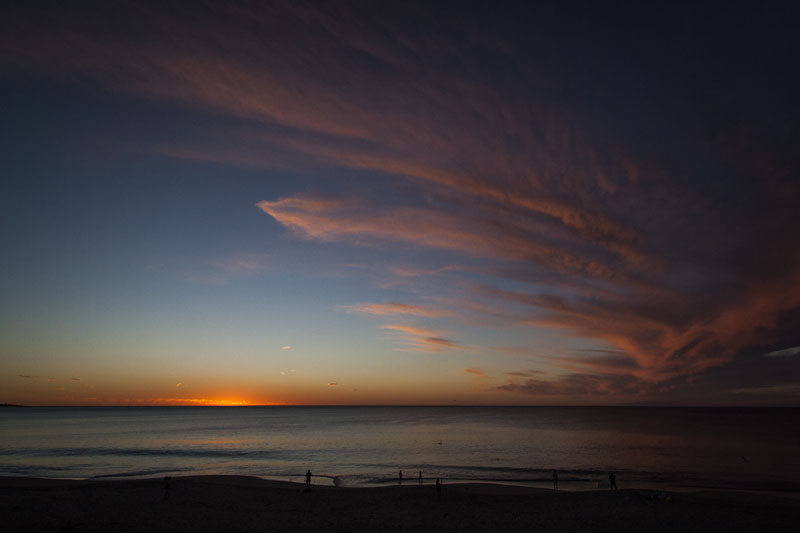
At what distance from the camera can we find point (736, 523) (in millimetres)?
25344

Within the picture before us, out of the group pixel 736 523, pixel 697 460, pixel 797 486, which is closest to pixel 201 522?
pixel 736 523

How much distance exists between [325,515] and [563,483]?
2696 cm

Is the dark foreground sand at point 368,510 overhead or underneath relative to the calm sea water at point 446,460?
overhead

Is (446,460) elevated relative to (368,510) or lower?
lower

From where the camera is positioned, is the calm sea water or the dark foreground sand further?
the calm sea water

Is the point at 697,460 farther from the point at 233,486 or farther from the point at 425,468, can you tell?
the point at 233,486

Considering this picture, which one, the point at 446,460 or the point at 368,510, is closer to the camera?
the point at 368,510

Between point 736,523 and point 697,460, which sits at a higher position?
point 736,523

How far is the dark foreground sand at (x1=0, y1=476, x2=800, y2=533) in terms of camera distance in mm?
24516

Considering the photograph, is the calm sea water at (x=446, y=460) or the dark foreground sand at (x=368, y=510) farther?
the calm sea water at (x=446, y=460)

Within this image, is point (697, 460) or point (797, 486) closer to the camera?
point (797, 486)

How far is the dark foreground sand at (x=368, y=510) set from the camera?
965 inches

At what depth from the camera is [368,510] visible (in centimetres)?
2822

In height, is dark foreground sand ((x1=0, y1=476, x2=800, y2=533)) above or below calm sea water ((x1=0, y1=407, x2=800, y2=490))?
above
